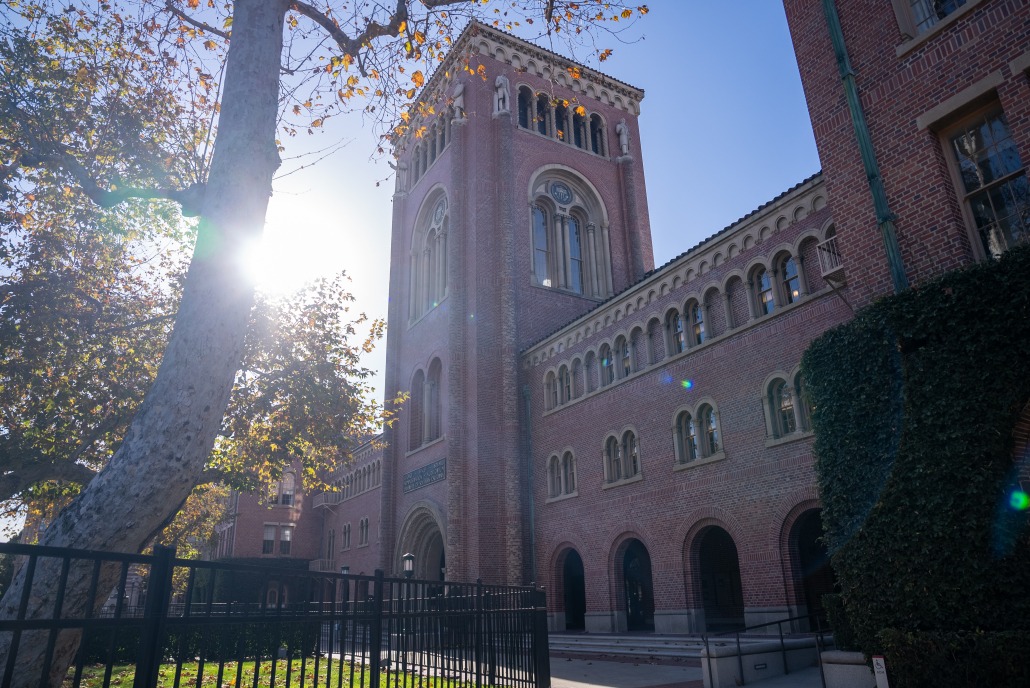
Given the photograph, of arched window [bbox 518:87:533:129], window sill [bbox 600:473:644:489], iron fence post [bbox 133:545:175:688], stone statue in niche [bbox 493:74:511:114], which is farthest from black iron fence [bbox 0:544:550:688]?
arched window [bbox 518:87:533:129]

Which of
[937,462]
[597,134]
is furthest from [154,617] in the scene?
[597,134]

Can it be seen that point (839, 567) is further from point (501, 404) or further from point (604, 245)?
point (604, 245)

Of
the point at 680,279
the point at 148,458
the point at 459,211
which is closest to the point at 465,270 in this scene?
the point at 459,211

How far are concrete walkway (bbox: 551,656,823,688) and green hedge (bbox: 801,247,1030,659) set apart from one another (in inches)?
111

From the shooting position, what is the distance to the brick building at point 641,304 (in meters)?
10.2

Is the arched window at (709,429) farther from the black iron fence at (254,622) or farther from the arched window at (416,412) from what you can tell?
the arched window at (416,412)

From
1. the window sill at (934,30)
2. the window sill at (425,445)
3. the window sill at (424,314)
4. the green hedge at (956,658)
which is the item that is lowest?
the green hedge at (956,658)

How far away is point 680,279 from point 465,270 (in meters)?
10.6

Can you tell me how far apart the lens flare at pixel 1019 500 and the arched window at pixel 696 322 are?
10.9 meters

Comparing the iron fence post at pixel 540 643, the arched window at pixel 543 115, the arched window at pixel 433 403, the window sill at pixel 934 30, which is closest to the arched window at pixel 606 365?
the arched window at pixel 433 403

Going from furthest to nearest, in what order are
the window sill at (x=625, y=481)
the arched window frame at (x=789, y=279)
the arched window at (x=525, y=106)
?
the arched window at (x=525, y=106)
the window sill at (x=625, y=481)
the arched window frame at (x=789, y=279)

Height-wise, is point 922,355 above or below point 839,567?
above

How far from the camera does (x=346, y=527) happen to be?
43438 mm

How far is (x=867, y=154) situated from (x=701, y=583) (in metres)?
12.5
